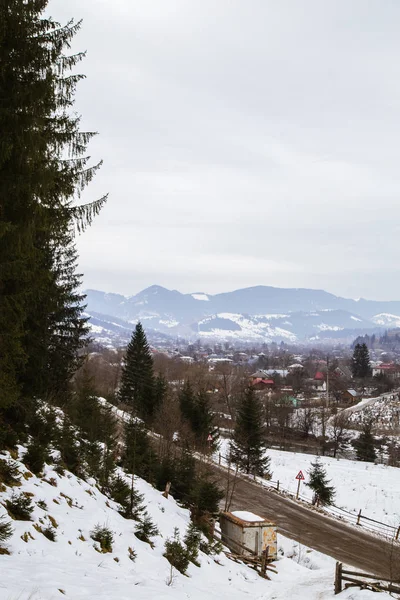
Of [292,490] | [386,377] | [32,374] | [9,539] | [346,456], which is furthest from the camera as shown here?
[386,377]

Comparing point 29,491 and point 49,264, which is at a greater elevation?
point 49,264

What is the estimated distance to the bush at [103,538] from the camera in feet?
32.9

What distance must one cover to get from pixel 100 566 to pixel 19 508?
6.44ft

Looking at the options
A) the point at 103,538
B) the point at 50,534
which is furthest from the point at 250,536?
the point at 50,534

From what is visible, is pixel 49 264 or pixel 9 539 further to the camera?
pixel 49 264

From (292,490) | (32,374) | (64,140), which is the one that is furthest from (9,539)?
(292,490)

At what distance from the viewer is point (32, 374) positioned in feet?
54.1

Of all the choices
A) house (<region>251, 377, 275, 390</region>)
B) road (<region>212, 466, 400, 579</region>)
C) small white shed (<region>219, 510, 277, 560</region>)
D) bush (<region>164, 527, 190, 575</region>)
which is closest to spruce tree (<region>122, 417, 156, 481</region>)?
road (<region>212, 466, 400, 579</region>)

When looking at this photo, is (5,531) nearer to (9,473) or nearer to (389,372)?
(9,473)

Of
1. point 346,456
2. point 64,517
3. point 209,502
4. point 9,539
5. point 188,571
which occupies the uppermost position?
point 9,539

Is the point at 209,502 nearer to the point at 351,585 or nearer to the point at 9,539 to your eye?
the point at 351,585

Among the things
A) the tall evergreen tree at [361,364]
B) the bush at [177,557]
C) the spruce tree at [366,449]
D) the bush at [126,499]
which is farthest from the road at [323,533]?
the tall evergreen tree at [361,364]

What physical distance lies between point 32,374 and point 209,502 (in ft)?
30.6

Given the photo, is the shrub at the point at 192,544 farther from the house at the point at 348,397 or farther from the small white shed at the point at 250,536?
the house at the point at 348,397
